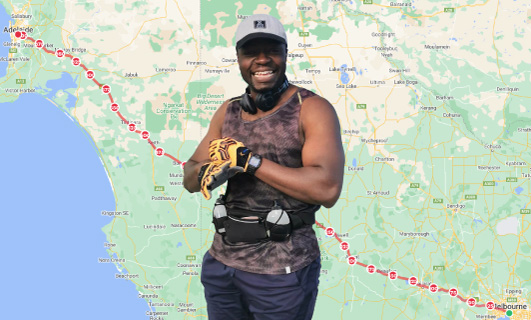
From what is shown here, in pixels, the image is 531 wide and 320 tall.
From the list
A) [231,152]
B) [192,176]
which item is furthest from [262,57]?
[192,176]

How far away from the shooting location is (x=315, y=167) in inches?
93.4

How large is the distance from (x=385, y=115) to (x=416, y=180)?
2.00 feet

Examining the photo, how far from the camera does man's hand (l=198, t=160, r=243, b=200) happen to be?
237 cm

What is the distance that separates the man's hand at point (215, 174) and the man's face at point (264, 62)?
17.3 inches

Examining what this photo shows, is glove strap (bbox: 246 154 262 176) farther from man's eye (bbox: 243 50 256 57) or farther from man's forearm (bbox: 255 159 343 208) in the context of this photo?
man's eye (bbox: 243 50 256 57)

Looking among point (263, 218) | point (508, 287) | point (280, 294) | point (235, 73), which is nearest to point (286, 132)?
point (263, 218)

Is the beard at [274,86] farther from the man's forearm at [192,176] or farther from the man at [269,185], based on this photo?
the man's forearm at [192,176]

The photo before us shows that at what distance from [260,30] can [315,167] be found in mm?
710

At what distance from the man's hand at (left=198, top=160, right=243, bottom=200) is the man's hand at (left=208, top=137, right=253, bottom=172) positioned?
2 centimetres

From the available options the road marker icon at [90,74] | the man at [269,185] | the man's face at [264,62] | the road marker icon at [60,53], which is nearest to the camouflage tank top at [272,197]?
the man at [269,185]

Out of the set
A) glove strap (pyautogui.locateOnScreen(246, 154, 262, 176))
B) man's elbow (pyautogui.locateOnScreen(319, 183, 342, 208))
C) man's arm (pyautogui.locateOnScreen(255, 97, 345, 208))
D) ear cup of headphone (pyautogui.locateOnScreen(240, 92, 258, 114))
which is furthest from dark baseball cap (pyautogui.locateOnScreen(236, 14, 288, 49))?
man's elbow (pyautogui.locateOnScreen(319, 183, 342, 208))

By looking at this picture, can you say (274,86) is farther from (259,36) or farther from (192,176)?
(192,176)

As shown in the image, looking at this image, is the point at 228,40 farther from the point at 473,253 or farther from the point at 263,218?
the point at 473,253

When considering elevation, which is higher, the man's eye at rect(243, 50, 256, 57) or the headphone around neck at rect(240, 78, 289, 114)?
the man's eye at rect(243, 50, 256, 57)
